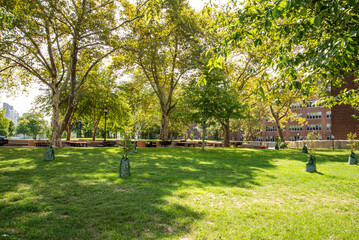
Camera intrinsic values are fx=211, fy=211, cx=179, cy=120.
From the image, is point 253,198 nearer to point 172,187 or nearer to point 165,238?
point 172,187

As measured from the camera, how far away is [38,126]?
86.4 m

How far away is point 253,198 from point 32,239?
530 cm

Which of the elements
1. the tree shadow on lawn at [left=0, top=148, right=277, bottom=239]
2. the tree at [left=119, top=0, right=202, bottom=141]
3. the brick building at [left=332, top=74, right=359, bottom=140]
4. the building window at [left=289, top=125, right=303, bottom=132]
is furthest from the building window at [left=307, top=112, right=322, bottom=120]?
the tree shadow on lawn at [left=0, top=148, right=277, bottom=239]

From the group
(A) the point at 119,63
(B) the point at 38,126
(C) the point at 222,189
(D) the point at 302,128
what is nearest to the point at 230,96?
(A) the point at 119,63

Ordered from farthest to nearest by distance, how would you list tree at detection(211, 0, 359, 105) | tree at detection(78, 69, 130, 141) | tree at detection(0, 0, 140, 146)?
tree at detection(78, 69, 130, 141) < tree at detection(0, 0, 140, 146) < tree at detection(211, 0, 359, 105)

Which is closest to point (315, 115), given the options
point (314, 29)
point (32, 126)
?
point (314, 29)

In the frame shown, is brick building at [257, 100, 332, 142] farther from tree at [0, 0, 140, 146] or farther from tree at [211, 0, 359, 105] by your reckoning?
tree at [211, 0, 359, 105]

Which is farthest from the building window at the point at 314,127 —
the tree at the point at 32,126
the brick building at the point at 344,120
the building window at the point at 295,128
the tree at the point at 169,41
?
the tree at the point at 32,126

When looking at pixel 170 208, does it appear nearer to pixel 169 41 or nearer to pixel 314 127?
pixel 169 41

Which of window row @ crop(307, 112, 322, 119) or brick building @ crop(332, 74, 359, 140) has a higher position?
window row @ crop(307, 112, 322, 119)

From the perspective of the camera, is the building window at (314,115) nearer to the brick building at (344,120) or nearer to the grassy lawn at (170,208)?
the brick building at (344,120)

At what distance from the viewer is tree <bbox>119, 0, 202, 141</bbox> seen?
792 inches

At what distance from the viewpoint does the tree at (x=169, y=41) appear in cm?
2012

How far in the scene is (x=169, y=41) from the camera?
25.0 metres
